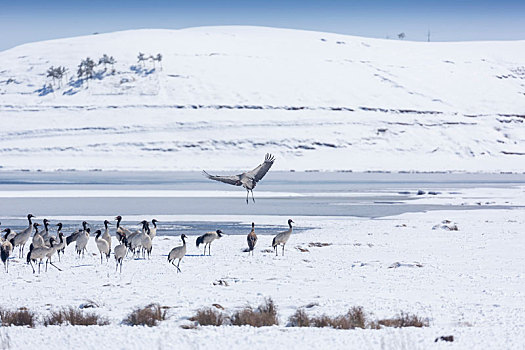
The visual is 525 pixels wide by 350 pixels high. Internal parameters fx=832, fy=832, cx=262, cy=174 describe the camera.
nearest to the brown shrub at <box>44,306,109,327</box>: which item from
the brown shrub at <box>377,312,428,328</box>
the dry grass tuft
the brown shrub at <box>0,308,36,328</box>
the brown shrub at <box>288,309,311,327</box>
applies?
the brown shrub at <box>0,308,36,328</box>

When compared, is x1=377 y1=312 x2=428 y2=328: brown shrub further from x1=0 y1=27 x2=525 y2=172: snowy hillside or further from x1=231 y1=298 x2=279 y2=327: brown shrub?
x1=0 y1=27 x2=525 y2=172: snowy hillside

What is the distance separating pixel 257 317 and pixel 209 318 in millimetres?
756

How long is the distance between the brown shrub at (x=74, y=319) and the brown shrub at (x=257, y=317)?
205cm

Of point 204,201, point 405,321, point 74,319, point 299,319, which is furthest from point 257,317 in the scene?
point 204,201

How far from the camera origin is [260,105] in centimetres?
12362

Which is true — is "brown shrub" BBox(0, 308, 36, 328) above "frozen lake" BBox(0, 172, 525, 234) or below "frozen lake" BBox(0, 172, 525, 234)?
below

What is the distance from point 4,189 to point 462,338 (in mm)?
46370

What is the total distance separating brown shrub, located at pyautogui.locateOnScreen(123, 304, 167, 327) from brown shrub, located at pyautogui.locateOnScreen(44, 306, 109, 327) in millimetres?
404

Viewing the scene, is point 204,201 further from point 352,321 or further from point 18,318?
point 352,321

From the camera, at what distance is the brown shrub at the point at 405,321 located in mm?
12625

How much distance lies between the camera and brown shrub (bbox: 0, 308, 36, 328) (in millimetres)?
12961

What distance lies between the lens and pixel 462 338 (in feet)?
38.3

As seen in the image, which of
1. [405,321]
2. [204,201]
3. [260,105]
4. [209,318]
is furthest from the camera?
[260,105]

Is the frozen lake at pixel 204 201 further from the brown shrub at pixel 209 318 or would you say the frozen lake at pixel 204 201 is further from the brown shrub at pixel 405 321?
the brown shrub at pixel 405 321
